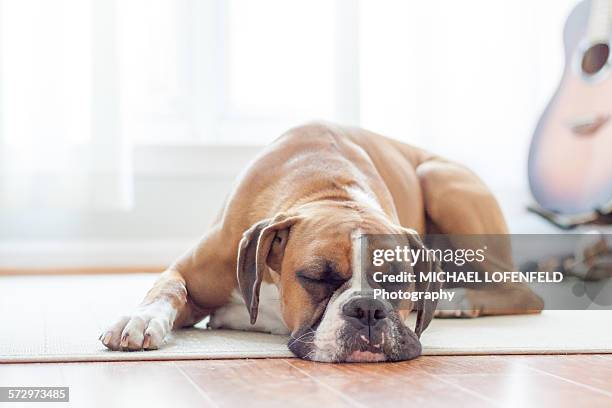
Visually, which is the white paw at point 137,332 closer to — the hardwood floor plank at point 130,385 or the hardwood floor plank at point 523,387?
the hardwood floor plank at point 130,385

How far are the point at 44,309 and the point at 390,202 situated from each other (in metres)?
0.88

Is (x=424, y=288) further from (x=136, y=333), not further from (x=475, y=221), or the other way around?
(x=475, y=221)

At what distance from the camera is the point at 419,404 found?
1190 mm

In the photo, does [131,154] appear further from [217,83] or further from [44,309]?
[44,309]

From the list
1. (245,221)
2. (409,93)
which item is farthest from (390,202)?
(409,93)

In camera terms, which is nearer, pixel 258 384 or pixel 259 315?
pixel 258 384

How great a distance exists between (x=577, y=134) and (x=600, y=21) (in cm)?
36

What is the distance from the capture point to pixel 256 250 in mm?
1614

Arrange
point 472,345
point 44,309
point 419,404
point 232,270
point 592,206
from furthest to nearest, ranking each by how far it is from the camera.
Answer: point 592,206
point 44,309
point 232,270
point 472,345
point 419,404

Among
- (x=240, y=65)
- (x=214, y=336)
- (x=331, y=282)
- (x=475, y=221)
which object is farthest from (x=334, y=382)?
(x=240, y=65)

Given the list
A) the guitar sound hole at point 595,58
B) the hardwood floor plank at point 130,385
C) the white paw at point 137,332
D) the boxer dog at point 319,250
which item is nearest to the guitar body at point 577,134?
the guitar sound hole at point 595,58

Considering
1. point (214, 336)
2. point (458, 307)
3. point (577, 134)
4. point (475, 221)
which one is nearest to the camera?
point (214, 336)

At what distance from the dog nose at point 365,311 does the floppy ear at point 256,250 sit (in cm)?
19

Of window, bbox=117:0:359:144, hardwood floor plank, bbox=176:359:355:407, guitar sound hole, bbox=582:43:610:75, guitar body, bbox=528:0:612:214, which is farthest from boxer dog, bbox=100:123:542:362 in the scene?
window, bbox=117:0:359:144
